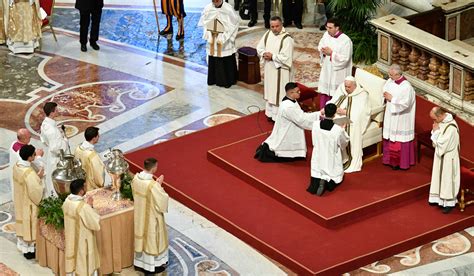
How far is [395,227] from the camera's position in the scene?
12.9m

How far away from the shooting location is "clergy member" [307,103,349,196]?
1310 cm

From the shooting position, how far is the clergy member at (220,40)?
1652 centimetres

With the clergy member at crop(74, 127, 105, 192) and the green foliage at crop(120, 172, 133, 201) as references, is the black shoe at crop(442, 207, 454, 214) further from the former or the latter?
the clergy member at crop(74, 127, 105, 192)

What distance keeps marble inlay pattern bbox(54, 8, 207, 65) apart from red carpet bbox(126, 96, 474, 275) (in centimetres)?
428

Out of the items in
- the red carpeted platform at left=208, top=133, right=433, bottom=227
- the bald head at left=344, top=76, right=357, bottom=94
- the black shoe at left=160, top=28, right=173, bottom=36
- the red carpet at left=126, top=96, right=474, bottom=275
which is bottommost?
the red carpet at left=126, top=96, right=474, bottom=275

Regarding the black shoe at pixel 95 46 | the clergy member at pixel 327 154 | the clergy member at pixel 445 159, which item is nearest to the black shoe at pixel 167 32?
the black shoe at pixel 95 46

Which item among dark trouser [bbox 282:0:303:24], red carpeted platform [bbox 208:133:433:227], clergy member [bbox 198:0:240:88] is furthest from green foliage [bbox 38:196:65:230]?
dark trouser [bbox 282:0:303:24]

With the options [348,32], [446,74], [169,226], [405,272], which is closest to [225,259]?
[169,226]

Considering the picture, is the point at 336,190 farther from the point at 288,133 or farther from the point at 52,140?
the point at 52,140

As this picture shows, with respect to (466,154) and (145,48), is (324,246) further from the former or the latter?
(145,48)

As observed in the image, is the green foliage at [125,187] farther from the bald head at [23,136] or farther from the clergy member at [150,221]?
the bald head at [23,136]

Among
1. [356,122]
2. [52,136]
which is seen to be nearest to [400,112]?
[356,122]

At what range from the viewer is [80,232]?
38.1ft

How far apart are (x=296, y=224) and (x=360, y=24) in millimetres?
5568
